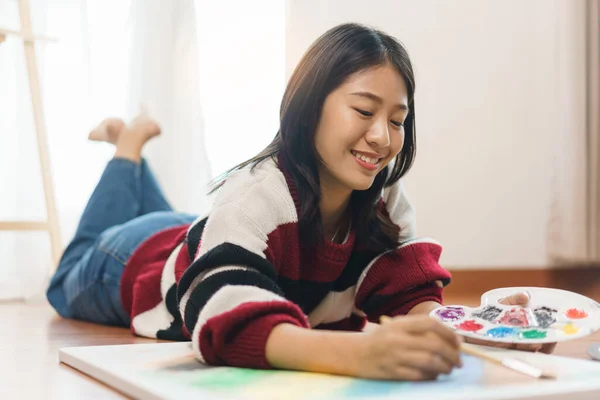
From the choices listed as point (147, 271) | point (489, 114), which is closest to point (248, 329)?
point (147, 271)

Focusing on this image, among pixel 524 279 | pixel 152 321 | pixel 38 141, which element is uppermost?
pixel 38 141

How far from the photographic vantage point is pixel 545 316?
2.56 ft

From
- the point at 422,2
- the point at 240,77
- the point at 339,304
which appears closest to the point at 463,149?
the point at 422,2

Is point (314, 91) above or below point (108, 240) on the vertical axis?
above

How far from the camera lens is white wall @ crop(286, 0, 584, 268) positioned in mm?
2023

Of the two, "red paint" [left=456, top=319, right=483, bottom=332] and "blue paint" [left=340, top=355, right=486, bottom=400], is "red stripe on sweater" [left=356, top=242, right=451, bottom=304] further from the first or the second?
"blue paint" [left=340, top=355, right=486, bottom=400]

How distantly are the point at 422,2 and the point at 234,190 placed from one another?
1.37 m

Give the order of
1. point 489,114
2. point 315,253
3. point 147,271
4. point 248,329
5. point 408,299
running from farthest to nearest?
point 489,114 < point 147,271 < point 408,299 < point 315,253 < point 248,329

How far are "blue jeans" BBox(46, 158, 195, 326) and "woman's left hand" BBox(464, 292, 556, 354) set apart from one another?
62cm

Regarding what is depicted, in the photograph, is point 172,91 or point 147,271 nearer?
point 147,271

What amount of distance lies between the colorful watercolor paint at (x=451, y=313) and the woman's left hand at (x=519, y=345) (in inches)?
1.0

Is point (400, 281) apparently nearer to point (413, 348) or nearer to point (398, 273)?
point (398, 273)

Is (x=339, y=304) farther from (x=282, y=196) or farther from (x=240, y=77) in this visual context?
(x=240, y=77)

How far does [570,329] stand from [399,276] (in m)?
0.29
